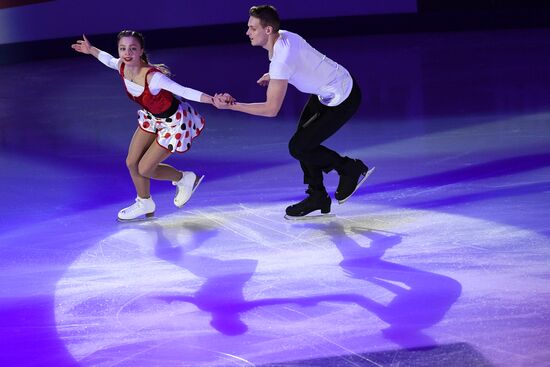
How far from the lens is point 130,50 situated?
18.1 feet

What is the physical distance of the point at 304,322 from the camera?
4254 millimetres

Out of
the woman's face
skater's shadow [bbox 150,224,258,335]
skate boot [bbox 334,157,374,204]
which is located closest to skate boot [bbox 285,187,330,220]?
skate boot [bbox 334,157,374,204]

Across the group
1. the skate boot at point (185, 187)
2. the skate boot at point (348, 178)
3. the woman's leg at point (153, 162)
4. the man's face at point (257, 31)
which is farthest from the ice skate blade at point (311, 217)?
the man's face at point (257, 31)

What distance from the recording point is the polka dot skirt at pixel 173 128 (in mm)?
5699

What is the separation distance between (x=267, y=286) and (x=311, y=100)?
1.50 meters

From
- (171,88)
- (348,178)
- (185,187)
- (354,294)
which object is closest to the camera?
(354,294)

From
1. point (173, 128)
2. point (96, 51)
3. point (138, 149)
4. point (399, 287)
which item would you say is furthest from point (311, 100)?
point (399, 287)

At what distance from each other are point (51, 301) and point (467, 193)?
105 inches

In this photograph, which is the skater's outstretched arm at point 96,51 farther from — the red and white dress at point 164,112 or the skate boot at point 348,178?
the skate boot at point 348,178

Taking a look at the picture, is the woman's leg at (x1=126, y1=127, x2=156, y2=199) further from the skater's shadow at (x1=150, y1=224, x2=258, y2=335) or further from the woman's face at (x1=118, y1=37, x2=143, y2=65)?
the woman's face at (x1=118, y1=37, x2=143, y2=65)

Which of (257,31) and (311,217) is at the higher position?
(257,31)

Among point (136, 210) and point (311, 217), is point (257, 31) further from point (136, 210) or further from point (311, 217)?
point (136, 210)

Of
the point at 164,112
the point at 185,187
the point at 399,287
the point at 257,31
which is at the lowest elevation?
the point at 399,287

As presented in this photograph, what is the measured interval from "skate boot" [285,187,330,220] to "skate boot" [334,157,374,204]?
5.9 inches
